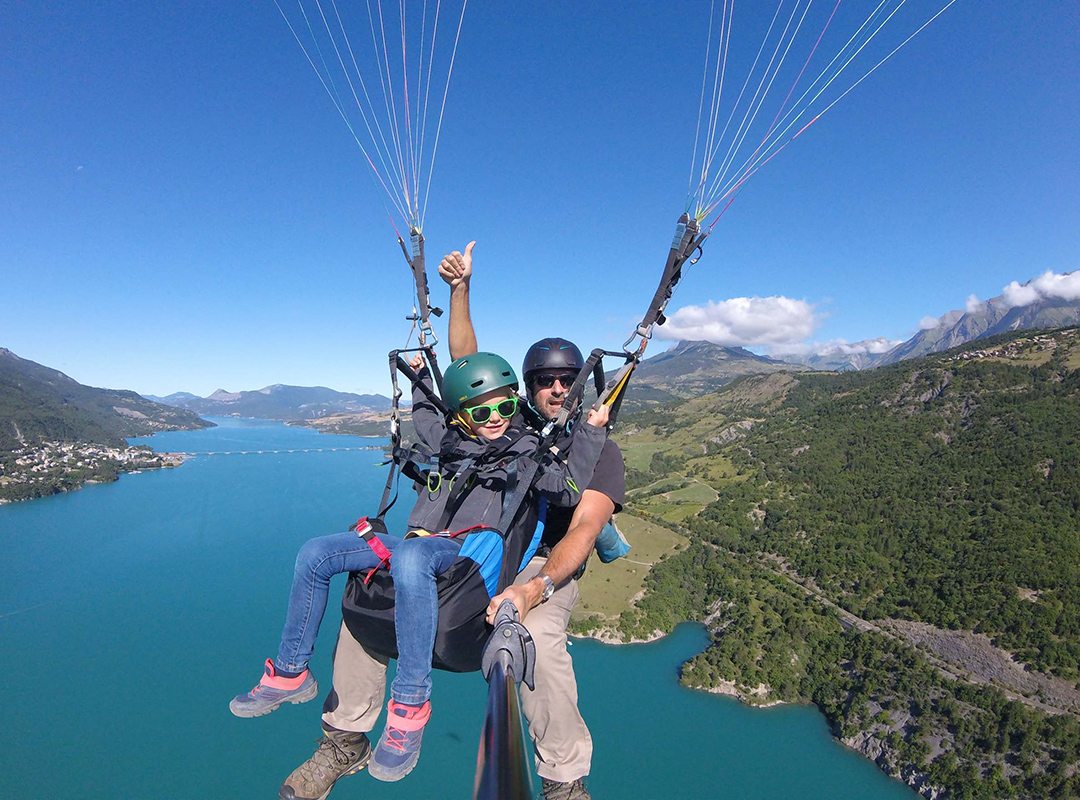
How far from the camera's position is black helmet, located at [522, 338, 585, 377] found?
3266mm

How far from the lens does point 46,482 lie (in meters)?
68.5

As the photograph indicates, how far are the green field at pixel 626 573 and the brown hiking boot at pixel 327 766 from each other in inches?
1485

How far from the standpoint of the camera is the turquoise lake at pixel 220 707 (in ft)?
82.5

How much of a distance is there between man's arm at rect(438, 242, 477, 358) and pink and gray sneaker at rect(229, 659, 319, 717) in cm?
208

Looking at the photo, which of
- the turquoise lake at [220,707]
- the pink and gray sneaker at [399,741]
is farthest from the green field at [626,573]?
the pink and gray sneaker at [399,741]

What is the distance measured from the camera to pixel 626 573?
1869 inches

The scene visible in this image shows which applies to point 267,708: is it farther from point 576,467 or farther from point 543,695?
point 576,467

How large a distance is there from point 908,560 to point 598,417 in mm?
56703

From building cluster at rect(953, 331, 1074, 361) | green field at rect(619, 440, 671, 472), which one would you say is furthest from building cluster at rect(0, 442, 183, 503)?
building cluster at rect(953, 331, 1074, 361)

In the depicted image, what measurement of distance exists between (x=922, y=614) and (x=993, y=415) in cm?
3893

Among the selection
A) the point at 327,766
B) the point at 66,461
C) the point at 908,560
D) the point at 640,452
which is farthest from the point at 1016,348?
the point at 66,461

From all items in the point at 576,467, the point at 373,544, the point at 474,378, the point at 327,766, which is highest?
the point at 474,378

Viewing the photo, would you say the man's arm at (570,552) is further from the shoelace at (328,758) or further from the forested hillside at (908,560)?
the forested hillside at (908,560)

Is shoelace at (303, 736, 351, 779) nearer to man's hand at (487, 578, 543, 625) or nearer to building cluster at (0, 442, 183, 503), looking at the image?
man's hand at (487, 578, 543, 625)
